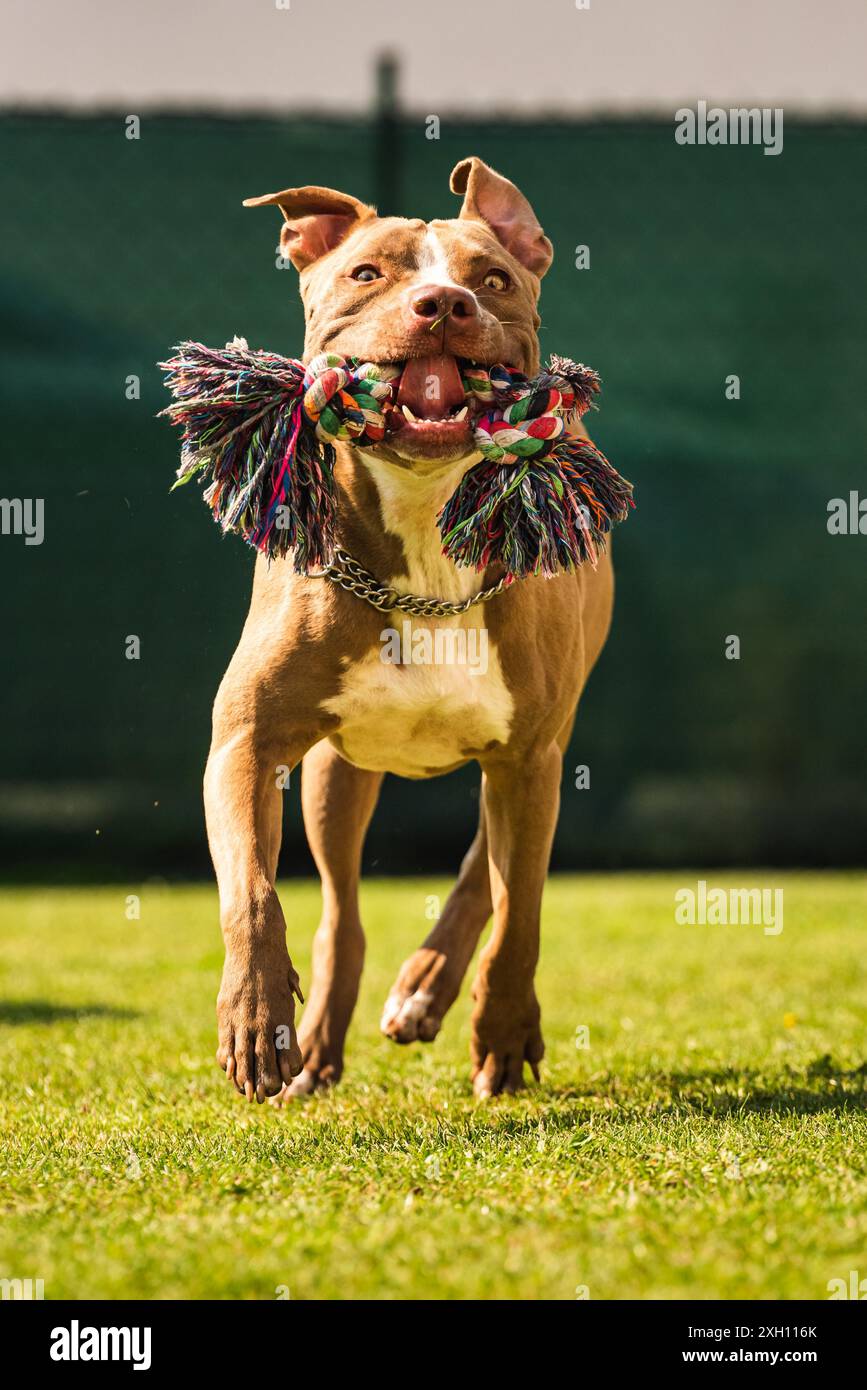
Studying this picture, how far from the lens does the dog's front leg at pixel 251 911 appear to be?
319 centimetres

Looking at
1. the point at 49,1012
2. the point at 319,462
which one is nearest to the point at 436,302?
the point at 319,462

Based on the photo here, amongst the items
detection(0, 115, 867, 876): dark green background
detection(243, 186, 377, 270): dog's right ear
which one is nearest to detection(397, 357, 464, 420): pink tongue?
detection(243, 186, 377, 270): dog's right ear

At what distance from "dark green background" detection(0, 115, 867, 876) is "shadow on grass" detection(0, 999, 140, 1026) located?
109 inches

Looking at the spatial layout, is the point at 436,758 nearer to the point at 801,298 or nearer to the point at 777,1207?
the point at 777,1207

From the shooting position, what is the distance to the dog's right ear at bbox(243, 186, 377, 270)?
12.5 feet

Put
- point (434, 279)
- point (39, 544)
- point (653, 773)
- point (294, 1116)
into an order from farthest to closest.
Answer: point (653, 773) < point (39, 544) < point (294, 1116) < point (434, 279)

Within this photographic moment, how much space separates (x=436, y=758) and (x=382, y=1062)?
109cm

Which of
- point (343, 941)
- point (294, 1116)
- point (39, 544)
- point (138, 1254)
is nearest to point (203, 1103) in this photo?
point (294, 1116)

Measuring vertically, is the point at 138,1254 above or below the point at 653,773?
below

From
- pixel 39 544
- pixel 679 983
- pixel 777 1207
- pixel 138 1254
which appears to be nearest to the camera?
pixel 138 1254

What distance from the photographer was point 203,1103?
398 cm

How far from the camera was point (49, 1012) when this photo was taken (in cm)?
543

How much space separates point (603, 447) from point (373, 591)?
5417 mm

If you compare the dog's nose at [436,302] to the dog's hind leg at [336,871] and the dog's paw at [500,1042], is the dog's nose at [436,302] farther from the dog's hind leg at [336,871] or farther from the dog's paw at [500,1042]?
the dog's paw at [500,1042]
